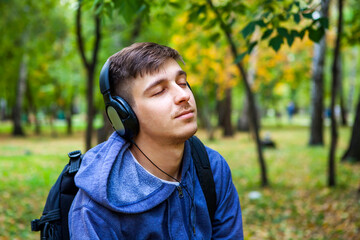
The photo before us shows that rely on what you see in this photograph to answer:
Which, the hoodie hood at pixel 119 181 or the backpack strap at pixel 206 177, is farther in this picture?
the backpack strap at pixel 206 177

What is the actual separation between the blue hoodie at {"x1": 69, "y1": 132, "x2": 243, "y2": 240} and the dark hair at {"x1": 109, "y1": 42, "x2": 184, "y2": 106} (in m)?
0.25

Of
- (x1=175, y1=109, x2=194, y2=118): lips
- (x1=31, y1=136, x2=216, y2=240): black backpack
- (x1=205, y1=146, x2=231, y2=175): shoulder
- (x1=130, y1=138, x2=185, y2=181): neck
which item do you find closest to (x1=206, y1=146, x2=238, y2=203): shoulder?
(x1=205, y1=146, x2=231, y2=175): shoulder

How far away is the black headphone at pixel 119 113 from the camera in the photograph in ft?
5.04

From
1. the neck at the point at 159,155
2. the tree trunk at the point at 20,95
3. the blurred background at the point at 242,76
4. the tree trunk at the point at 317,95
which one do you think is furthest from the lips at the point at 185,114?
the tree trunk at the point at 20,95

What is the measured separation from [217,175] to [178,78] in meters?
0.55

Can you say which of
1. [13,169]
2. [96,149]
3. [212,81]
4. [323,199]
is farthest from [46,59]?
[96,149]

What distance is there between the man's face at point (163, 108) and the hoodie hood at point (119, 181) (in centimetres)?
17

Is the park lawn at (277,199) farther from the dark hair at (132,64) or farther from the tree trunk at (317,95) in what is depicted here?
the dark hair at (132,64)

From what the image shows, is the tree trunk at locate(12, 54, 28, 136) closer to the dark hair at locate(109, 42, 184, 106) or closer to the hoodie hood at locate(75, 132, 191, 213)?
the dark hair at locate(109, 42, 184, 106)

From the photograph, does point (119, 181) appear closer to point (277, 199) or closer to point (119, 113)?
point (119, 113)

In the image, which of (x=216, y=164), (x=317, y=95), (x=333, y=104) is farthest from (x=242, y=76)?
(x=317, y=95)

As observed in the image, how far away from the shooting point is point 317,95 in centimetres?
1227

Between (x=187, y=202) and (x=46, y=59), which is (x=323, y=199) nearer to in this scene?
(x=187, y=202)

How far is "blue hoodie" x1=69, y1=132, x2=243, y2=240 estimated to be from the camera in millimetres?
1395
